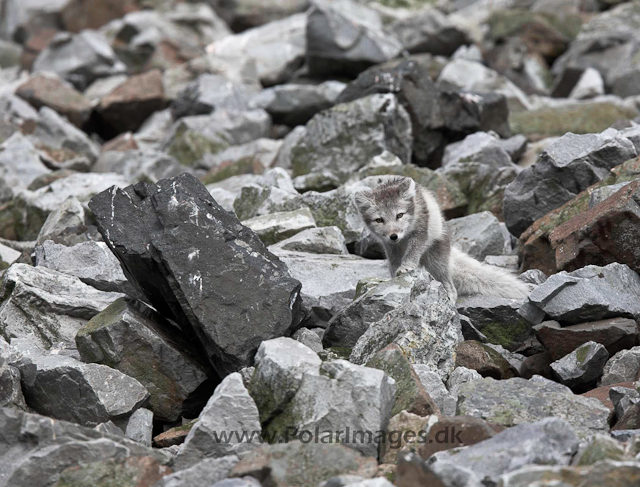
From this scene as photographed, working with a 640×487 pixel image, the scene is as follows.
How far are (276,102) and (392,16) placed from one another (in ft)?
34.0

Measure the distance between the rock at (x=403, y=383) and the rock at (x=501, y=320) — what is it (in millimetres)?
1786

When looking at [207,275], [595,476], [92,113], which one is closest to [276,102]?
[92,113]

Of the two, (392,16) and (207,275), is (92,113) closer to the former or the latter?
(392,16)

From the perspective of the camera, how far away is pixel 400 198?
339 inches

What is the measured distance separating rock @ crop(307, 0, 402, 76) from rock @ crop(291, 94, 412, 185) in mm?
6641

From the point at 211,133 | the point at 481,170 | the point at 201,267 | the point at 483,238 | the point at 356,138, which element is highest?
the point at 201,267

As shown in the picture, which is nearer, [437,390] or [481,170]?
[437,390]

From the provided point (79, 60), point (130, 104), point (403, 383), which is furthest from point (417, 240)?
point (79, 60)

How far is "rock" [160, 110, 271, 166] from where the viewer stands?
16719 mm

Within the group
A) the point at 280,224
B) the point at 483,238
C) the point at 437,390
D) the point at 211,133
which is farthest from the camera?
the point at 211,133

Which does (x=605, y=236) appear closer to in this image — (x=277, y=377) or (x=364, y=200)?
(x=364, y=200)

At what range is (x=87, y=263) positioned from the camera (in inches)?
350

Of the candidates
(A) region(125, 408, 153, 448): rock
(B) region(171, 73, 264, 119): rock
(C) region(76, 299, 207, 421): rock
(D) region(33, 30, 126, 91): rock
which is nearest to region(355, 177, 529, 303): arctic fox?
(C) region(76, 299, 207, 421): rock

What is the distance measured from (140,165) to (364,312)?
929 cm
